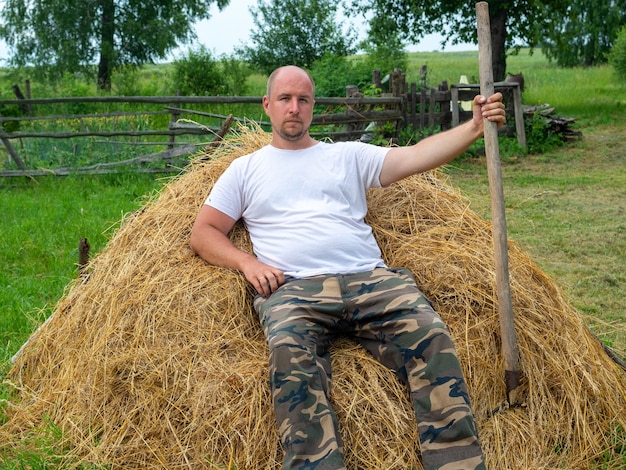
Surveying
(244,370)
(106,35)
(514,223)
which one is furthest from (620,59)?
(244,370)

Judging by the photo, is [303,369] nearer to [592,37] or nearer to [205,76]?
[205,76]

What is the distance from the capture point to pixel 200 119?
12398 millimetres

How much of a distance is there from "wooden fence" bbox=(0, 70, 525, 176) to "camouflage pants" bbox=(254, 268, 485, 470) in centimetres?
585

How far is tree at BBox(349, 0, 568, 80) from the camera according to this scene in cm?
1845

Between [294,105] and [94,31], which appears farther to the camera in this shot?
[94,31]

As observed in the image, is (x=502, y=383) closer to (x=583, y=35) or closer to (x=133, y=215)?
(x=133, y=215)

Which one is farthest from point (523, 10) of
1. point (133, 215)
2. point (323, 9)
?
point (133, 215)

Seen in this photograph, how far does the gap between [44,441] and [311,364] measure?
1.34 metres

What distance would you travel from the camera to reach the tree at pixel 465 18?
18.5 m

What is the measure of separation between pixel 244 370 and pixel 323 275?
0.57 metres

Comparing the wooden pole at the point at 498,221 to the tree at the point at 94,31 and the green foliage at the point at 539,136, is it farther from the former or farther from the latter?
the tree at the point at 94,31

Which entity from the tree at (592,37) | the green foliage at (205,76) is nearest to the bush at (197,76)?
the green foliage at (205,76)

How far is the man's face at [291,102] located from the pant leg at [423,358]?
33.9 inches

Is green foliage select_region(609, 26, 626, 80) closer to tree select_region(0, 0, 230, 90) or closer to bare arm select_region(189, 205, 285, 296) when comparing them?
tree select_region(0, 0, 230, 90)
